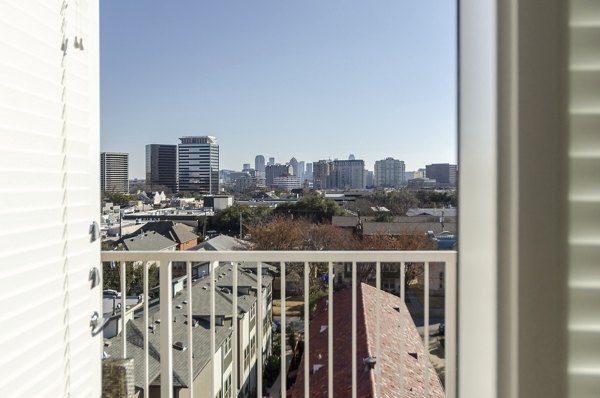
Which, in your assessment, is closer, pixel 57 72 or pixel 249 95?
pixel 57 72

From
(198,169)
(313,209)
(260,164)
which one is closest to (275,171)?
(260,164)

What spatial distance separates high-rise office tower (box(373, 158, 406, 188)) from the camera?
3276 mm

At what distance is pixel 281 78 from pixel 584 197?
4581 millimetres

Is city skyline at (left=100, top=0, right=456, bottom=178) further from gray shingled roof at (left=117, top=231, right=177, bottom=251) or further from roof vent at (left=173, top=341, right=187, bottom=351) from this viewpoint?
roof vent at (left=173, top=341, right=187, bottom=351)

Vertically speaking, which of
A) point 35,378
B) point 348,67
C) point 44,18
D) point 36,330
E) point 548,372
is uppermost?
point 348,67

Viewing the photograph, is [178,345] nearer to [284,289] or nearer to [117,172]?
Result: [284,289]

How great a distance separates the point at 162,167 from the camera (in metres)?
3.32

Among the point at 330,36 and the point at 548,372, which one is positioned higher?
the point at 330,36

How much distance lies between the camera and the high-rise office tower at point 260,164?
379 cm

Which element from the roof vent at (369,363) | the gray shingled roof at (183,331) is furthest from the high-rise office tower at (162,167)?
the roof vent at (369,363)

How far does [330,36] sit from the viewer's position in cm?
441

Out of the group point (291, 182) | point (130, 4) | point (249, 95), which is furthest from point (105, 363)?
point (249, 95)

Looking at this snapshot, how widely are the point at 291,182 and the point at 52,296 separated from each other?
266cm

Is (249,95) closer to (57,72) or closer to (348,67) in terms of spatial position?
(348,67)
